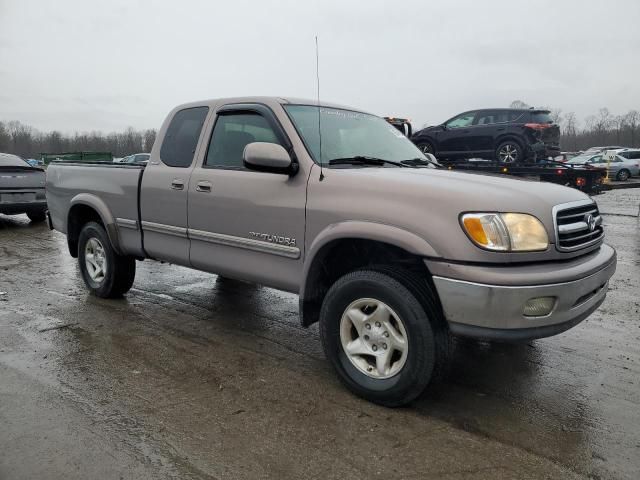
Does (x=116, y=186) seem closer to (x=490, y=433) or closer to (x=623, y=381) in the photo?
(x=490, y=433)

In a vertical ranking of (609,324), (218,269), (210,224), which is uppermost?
(210,224)

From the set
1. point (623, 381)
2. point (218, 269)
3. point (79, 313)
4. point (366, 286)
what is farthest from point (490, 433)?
point (79, 313)

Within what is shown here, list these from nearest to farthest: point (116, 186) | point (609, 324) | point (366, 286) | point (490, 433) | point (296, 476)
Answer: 1. point (296, 476)
2. point (490, 433)
3. point (366, 286)
4. point (609, 324)
5. point (116, 186)

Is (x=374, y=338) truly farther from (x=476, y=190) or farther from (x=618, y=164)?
(x=618, y=164)

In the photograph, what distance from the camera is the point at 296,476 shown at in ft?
8.16

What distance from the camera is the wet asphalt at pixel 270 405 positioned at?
A: 2588 millimetres

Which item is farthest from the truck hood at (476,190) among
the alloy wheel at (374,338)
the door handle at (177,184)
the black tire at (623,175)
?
the black tire at (623,175)

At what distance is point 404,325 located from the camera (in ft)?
9.90

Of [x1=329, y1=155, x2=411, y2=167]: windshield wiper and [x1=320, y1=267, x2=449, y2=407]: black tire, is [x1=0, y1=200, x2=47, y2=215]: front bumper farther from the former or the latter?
[x1=320, y1=267, x2=449, y2=407]: black tire

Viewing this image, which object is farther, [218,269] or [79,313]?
[79,313]

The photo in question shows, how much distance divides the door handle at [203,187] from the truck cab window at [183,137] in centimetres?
33

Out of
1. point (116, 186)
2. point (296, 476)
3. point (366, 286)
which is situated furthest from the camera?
point (116, 186)

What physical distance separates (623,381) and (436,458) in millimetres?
1772

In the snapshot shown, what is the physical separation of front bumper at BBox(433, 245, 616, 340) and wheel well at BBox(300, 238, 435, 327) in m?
0.32
